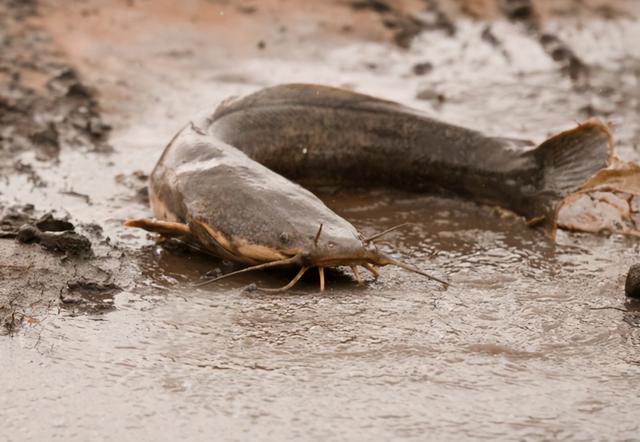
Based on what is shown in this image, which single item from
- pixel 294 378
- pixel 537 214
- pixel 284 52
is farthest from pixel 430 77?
pixel 294 378

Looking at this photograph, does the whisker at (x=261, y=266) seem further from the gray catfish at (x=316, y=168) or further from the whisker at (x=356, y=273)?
the whisker at (x=356, y=273)

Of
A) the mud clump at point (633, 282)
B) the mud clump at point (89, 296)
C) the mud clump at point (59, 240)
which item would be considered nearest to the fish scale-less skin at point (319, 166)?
the mud clump at point (59, 240)

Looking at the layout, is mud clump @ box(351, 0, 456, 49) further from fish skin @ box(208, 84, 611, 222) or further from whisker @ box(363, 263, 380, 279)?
whisker @ box(363, 263, 380, 279)

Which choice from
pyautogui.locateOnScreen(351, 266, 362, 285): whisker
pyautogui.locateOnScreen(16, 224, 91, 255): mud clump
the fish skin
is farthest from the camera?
the fish skin

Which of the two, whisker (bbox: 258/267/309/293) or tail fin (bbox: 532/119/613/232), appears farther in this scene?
tail fin (bbox: 532/119/613/232)

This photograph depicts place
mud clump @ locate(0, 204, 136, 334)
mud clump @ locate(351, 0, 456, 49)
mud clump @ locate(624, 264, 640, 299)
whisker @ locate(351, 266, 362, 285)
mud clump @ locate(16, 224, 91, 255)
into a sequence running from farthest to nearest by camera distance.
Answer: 1. mud clump @ locate(351, 0, 456, 49)
2. mud clump @ locate(16, 224, 91, 255)
3. whisker @ locate(351, 266, 362, 285)
4. mud clump @ locate(624, 264, 640, 299)
5. mud clump @ locate(0, 204, 136, 334)

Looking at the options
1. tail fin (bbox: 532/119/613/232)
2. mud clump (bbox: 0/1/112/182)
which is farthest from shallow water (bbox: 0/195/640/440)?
mud clump (bbox: 0/1/112/182)

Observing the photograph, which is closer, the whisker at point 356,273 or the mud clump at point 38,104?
the whisker at point 356,273
